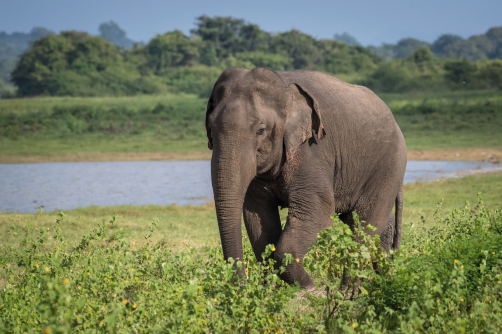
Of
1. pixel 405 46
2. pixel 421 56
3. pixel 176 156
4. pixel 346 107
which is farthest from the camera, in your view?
pixel 405 46

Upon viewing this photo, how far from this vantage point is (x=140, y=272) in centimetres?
648

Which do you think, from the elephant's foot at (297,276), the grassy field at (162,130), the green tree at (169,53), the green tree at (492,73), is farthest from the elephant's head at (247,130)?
the green tree at (169,53)

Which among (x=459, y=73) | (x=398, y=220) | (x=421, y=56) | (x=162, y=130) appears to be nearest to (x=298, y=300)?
(x=398, y=220)

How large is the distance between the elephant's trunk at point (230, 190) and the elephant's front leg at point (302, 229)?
1.81 feet

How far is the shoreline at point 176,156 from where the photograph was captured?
78.3ft

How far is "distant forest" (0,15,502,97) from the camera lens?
41969 millimetres

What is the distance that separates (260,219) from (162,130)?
2341 centimetres

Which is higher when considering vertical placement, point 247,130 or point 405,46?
point 405,46

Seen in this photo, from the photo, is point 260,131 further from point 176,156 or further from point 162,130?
point 162,130

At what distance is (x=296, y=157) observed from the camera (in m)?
6.30

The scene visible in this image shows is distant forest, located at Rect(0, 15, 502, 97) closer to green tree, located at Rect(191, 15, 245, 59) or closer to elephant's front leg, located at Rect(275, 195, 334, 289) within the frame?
green tree, located at Rect(191, 15, 245, 59)

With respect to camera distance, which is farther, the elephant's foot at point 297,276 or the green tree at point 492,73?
the green tree at point 492,73

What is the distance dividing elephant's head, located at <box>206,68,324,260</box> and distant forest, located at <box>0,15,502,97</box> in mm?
34696

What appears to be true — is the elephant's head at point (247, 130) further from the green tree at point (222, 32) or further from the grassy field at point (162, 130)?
the green tree at point (222, 32)
